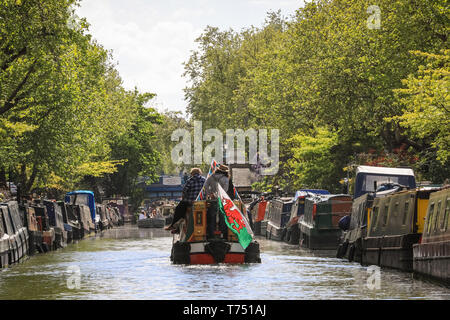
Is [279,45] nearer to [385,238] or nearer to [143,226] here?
[143,226]

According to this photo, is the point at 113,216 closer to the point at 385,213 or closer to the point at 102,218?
the point at 102,218

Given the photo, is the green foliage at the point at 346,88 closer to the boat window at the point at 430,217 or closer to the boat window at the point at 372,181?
the boat window at the point at 372,181

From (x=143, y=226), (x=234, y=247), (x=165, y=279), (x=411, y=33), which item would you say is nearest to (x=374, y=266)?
(x=234, y=247)

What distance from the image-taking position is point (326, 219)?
1352 inches

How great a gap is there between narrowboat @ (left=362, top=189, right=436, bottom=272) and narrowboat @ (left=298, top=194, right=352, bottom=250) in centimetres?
795

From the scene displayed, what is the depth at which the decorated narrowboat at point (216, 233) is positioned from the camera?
2311 centimetres

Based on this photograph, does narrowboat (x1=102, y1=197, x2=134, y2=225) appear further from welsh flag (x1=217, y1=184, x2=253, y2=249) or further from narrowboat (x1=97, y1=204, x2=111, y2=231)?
welsh flag (x1=217, y1=184, x2=253, y2=249)

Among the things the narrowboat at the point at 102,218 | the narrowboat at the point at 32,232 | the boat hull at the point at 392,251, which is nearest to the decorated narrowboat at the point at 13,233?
the narrowboat at the point at 32,232

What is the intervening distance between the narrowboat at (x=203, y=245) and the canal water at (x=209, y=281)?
1.22 ft

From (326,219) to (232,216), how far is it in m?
12.0

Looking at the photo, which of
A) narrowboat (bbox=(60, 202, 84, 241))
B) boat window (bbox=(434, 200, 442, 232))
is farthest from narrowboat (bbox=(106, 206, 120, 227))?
boat window (bbox=(434, 200, 442, 232))

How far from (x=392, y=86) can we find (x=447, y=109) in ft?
32.9

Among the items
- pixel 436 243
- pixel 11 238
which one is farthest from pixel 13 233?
pixel 436 243
